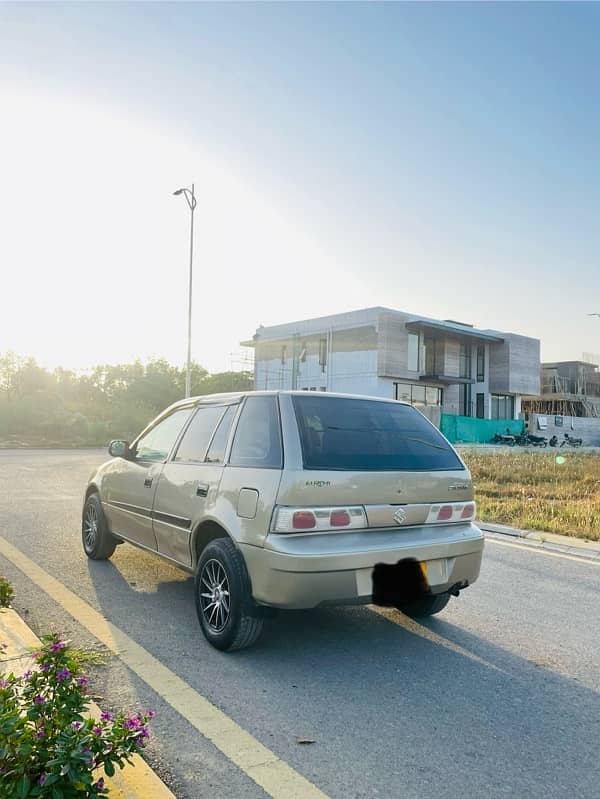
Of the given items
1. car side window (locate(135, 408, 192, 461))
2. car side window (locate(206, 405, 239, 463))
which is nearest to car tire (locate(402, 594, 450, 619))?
car side window (locate(206, 405, 239, 463))

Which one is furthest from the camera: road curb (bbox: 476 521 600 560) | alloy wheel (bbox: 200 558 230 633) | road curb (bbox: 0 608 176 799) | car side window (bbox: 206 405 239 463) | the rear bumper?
road curb (bbox: 476 521 600 560)

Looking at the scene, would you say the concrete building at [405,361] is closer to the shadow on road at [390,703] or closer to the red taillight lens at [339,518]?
the shadow on road at [390,703]

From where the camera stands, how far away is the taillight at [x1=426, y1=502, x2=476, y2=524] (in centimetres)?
424

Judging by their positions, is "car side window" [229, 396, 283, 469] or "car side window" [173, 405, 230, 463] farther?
"car side window" [173, 405, 230, 463]

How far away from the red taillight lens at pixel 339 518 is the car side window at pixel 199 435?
129 cm

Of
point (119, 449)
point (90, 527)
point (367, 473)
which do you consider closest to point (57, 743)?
point (367, 473)

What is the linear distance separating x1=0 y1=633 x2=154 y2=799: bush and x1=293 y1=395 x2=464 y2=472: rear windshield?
192cm

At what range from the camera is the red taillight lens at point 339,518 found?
380 centimetres

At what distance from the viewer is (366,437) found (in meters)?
4.32

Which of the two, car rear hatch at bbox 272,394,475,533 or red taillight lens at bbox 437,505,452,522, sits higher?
car rear hatch at bbox 272,394,475,533

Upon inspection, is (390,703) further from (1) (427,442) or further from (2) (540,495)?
(2) (540,495)

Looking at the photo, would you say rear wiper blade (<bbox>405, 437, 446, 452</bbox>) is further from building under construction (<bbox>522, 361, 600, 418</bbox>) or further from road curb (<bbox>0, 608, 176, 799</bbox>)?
building under construction (<bbox>522, 361, 600, 418</bbox>)

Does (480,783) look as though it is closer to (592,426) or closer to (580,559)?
(580,559)

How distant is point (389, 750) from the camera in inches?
113
